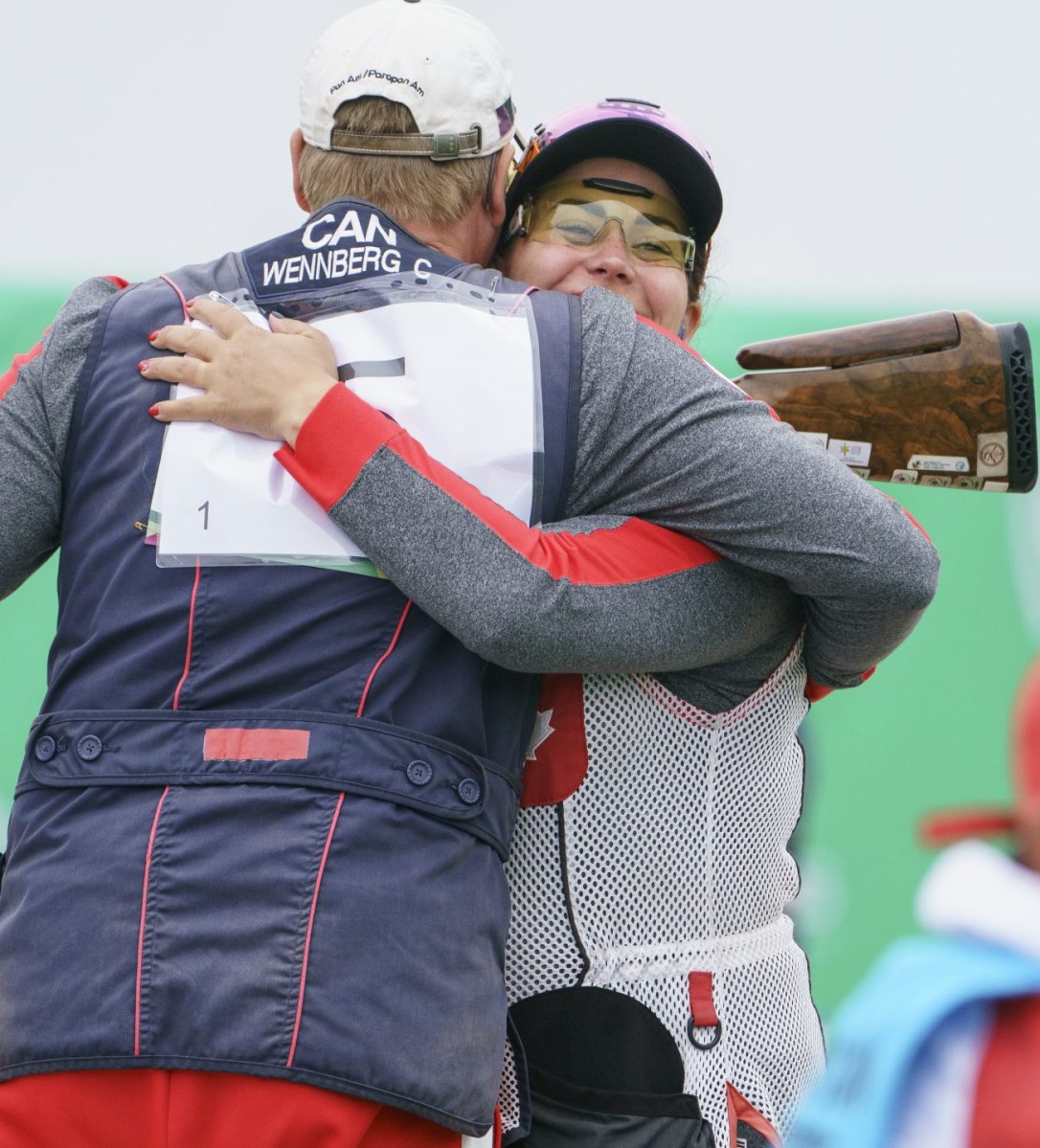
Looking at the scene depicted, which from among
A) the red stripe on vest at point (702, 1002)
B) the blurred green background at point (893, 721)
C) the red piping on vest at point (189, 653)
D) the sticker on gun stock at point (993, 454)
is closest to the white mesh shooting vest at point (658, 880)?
the red stripe on vest at point (702, 1002)

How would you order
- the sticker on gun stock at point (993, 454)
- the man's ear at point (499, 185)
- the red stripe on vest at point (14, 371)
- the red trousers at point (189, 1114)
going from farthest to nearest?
the sticker on gun stock at point (993, 454)
the man's ear at point (499, 185)
the red stripe on vest at point (14, 371)
the red trousers at point (189, 1114)

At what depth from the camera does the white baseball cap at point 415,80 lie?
1521mm

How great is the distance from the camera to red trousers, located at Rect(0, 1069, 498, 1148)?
124 centimetres

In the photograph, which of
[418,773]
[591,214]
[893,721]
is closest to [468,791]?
[418,773]

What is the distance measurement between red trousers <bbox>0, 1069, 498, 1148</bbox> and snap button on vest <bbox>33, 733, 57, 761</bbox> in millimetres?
258

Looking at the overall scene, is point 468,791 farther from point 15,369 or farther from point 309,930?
point 15,369

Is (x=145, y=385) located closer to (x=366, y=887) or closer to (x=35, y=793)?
(x=35, y=793)

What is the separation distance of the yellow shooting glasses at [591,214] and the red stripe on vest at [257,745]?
2.25 ft

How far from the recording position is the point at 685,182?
1762 mm

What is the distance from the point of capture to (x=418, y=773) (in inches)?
52.2

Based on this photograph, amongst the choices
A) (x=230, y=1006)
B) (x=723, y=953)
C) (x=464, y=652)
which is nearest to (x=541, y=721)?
(x=464, y=652)

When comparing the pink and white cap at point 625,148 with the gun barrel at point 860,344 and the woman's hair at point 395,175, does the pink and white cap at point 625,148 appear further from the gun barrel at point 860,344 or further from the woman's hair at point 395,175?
the gun barrel at point 860,344

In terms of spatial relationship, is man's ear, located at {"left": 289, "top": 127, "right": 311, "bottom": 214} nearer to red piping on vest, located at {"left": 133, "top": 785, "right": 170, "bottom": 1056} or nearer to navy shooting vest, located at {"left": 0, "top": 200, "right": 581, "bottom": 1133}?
navy shooting vest, located at {"left": 0, "top": 200, "right": 581, "bottom": 1133}

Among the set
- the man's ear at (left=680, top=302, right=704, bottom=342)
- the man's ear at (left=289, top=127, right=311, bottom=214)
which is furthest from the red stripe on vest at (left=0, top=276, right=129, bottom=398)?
the man's ear at (left=680, top=302, right=704, bottom=342)
